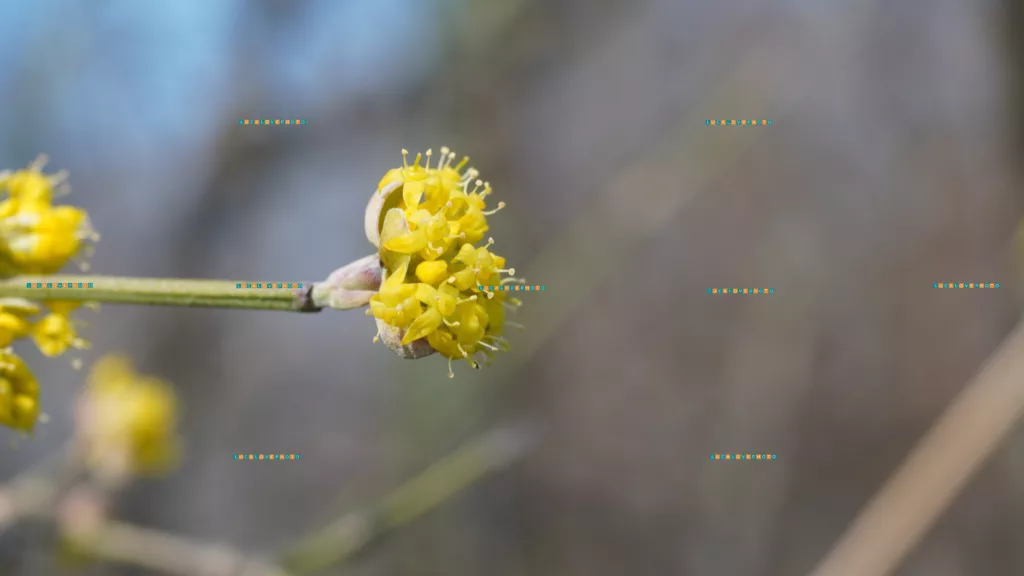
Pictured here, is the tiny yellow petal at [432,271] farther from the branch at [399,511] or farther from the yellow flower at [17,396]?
the branch at [399,511]

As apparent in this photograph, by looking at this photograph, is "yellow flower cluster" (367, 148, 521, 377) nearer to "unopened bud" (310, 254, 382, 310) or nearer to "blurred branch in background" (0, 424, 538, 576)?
"unopened bud" (310, 254, 382, 310)

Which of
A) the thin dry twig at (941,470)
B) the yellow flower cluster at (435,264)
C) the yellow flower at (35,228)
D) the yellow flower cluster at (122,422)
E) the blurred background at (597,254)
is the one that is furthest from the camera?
the blurred background at (597,254)

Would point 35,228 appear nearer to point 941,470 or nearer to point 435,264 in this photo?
point 435,264

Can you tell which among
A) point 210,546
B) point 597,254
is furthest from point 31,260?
point 597,254

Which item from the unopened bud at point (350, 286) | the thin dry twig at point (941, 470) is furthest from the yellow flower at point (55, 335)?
the thin dry twig at point (941, 470)

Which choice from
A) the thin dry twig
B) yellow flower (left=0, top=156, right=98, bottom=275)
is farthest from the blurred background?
yellow flower (left=0, top=156, right=98, bottom=275)

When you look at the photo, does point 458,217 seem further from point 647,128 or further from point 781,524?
point 647,128
